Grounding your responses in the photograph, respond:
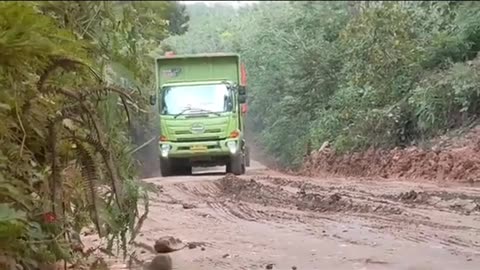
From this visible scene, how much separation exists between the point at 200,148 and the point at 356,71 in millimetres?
5092

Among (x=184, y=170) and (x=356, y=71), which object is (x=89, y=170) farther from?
(x=356, y=71)

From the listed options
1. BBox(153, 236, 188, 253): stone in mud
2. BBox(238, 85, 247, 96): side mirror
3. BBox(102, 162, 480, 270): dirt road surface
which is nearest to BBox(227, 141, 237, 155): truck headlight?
BBox(238, 85, 247, 96): side mirror

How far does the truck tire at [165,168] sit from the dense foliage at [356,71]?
331 cm

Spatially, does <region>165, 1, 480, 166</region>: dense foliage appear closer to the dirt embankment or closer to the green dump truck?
the dirt embankment

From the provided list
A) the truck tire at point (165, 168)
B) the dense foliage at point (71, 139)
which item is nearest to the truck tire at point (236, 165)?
the truck tire at point (165, 168)

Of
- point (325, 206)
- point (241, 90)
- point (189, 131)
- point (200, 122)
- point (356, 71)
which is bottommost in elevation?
point (325, 206)

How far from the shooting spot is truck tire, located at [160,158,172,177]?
23906 mm

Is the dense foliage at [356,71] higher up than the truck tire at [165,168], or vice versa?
the dense foliage at [356,71]

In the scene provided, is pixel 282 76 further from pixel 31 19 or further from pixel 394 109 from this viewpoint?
pixel 31 19

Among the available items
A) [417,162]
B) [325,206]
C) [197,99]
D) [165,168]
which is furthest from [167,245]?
[165,168]

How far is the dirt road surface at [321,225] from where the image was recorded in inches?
389

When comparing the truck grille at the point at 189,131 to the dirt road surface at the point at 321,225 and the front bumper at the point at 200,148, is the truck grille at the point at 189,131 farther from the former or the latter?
the dirt road surface at the point at 321,225

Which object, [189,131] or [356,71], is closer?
[189,131]

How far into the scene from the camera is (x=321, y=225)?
41.2 ft
